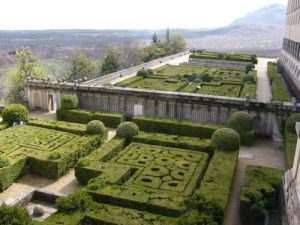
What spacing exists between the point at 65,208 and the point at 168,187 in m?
4.32

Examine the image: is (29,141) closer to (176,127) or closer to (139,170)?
(139,170)

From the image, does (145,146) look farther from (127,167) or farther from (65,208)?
(65,208)

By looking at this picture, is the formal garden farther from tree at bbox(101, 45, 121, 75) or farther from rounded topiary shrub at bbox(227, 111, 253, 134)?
tree at bbox(101, 45, 121, 75)

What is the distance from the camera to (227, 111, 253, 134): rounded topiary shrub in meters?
20.1

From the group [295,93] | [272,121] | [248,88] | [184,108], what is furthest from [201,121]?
[295,93]

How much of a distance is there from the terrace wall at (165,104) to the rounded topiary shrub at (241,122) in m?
1.42

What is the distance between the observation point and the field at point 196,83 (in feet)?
90.7

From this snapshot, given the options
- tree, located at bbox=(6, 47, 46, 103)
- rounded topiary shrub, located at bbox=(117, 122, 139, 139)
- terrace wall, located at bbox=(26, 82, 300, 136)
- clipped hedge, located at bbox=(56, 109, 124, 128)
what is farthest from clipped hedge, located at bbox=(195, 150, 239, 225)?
tree, located at bbox=(6, 47, 46, 103)

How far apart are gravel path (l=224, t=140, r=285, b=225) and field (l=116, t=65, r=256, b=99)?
662 cm

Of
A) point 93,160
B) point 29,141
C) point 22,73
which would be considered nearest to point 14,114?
point 29,141

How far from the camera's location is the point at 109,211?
1185 centimetres

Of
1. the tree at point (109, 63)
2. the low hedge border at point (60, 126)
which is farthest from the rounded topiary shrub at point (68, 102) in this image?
the tree at point (109, 63)

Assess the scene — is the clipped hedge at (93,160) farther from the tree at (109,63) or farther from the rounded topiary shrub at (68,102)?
the tree at (109,63)

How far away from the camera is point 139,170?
49.7 ft
